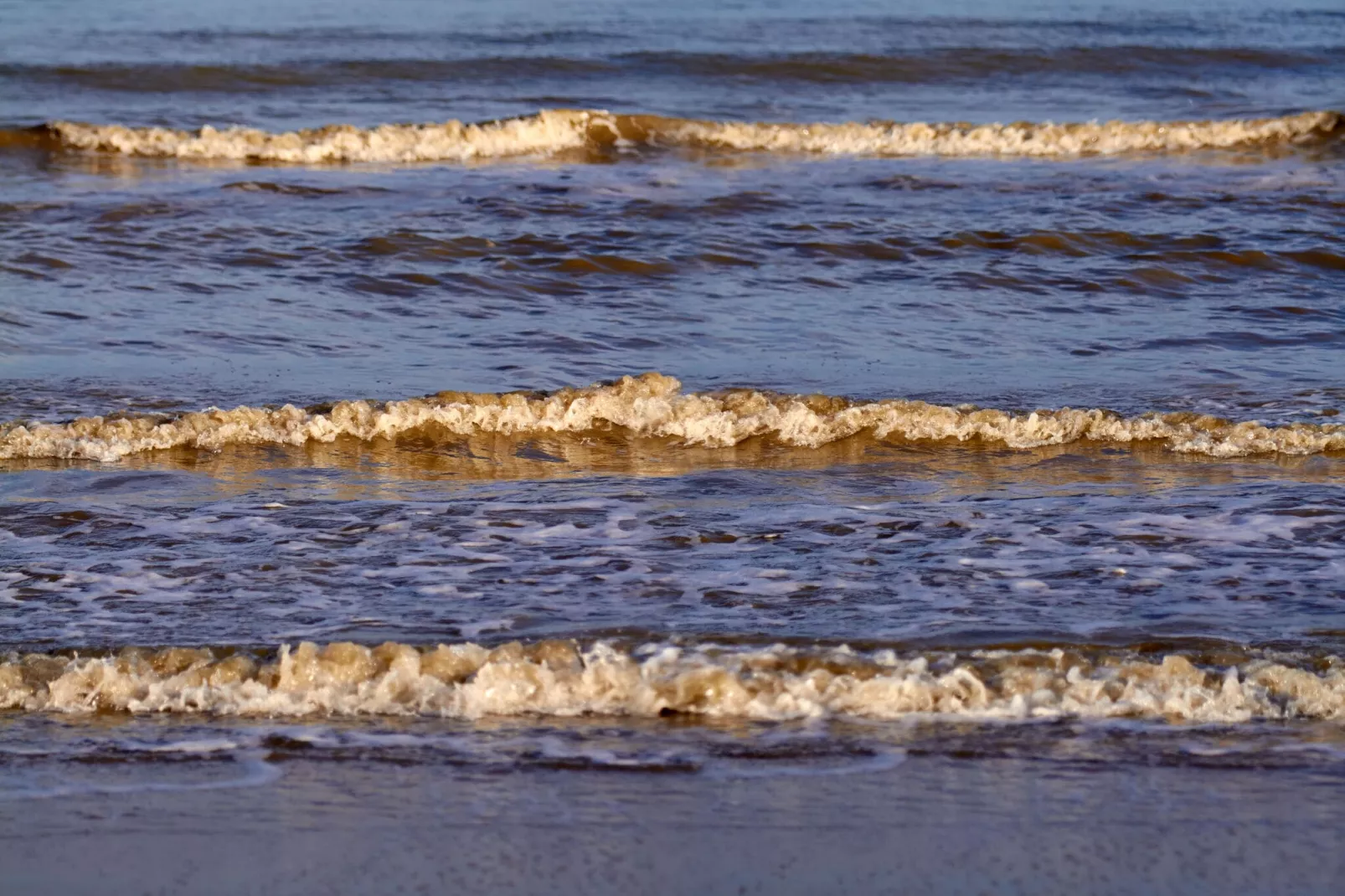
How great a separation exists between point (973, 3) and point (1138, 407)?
73.0 ft

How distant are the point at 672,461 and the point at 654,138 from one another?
31.8 ft

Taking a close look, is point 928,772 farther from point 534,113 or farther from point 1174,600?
point 534,113

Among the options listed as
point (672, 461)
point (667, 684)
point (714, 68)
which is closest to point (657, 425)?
point (672, 461)

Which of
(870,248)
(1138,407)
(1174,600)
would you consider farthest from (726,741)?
(870,248)

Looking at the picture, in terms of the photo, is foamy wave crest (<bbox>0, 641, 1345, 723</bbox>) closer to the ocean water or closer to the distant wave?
the ocean water

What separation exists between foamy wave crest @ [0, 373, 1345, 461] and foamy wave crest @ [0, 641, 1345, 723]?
236 centimetres

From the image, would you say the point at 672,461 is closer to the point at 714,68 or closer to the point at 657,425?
the point at 657,425

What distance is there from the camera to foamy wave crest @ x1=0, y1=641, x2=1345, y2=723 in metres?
3.84

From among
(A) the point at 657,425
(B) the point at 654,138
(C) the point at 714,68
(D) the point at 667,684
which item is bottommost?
(D) the point at 667,684

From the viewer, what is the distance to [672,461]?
625 centimetres

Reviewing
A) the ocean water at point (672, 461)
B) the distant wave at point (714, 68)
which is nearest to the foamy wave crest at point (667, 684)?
the ocean water at point (672, 461)

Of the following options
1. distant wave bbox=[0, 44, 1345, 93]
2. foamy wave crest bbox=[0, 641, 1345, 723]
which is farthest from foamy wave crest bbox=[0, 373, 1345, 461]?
distant wave bbox=[0, 44, 1345, 93]

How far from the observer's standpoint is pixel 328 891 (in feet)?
9.91

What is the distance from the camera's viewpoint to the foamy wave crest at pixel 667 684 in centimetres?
384
